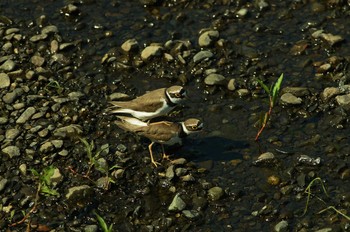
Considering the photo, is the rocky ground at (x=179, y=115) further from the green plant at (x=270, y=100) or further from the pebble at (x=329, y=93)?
the green plant at (x=270, y=100)

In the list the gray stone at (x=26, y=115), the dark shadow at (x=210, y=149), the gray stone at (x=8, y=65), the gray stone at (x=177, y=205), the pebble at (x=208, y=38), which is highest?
the pebble at (x=208, y=38)

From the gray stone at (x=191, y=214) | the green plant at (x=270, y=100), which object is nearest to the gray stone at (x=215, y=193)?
the gray stone at (x=191, y=214)

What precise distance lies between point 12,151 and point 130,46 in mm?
3271

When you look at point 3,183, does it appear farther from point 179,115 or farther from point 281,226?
point 281,226

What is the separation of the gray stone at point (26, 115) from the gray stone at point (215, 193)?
353 cm

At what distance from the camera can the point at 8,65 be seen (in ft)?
46.2

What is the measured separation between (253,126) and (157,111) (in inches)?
65.4

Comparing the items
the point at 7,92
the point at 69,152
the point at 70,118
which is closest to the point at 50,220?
the point at 69,152

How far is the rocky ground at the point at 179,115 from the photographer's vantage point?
11312 millimetres

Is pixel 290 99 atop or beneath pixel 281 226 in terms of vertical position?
atop

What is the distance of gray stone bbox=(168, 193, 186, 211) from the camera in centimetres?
1123

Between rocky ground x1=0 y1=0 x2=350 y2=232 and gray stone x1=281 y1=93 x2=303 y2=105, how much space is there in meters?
0.03

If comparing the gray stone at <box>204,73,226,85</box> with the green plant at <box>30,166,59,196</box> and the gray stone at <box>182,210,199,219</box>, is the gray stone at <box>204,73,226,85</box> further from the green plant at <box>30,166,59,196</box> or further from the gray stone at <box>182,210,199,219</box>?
the green plant at <box>30,166,59,196</box>

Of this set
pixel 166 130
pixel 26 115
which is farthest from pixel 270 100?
pixel 26 115
